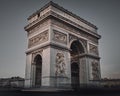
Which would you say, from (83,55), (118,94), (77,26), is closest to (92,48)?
(83,55)

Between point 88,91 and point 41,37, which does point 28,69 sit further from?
point 88,91

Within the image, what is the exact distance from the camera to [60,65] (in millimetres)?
14992

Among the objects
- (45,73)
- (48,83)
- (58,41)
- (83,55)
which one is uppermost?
(58,41)

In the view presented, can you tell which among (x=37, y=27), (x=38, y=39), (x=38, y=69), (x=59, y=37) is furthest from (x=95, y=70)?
(x=37, y=27)

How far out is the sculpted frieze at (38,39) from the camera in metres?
15.5

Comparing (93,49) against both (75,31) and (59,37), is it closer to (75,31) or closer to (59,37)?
(75,31)

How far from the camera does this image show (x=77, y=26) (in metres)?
18.3

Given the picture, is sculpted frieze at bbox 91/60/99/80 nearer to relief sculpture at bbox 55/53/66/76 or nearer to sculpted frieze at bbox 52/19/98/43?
sculpted frieze at bbox 52/19/98/43

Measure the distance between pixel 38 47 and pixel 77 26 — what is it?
5786 millimetres

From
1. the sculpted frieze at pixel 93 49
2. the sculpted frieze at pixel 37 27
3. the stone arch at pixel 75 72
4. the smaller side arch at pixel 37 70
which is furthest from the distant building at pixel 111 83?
the sculpted frieze at pixel 37 27

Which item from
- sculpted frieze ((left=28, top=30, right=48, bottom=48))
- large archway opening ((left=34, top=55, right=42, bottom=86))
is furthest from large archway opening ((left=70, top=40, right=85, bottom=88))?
sculpted frieze ((left=28, top=30, right=48, bottom=48))

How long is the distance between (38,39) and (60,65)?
3.99m

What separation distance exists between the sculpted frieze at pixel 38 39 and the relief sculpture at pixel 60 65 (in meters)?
2.32

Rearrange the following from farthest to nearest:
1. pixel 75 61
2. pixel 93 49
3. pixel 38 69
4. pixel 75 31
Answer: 1. pixel 93 49
2. pixel 75 61
3. pixel 75 31
4. pixel 38 69
